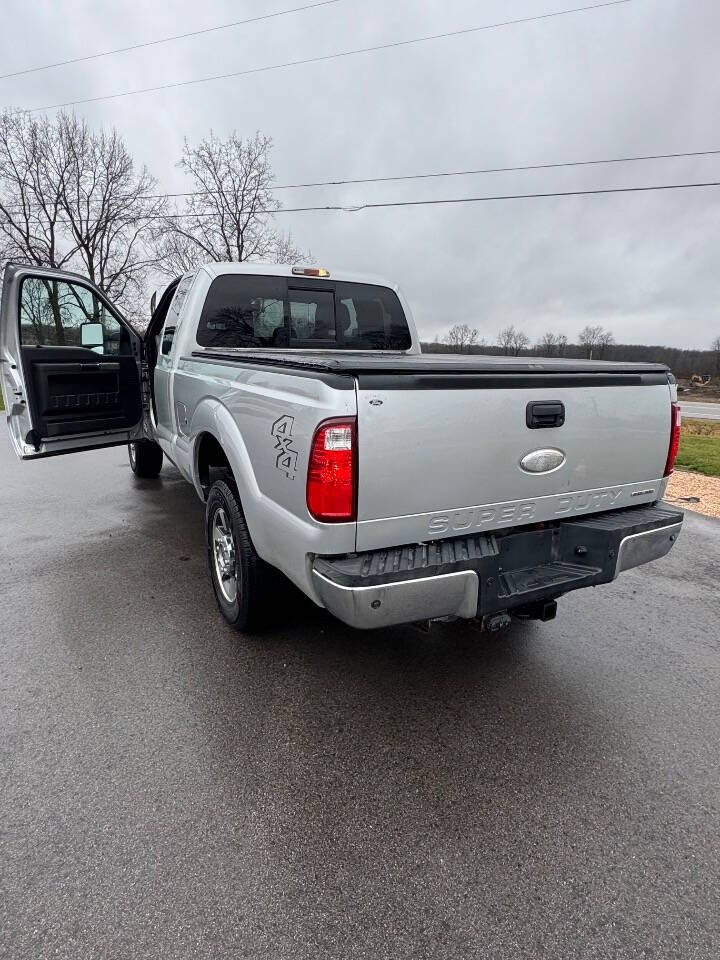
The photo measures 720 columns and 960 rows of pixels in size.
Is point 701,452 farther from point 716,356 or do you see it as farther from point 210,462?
point 716,356

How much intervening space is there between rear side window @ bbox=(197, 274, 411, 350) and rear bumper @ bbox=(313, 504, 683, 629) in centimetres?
263

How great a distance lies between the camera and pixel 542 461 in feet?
8.26

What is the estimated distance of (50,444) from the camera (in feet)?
16.1

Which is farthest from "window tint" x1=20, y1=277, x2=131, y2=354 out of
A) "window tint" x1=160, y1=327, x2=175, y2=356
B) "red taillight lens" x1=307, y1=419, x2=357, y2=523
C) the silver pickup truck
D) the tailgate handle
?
the tailgate handle

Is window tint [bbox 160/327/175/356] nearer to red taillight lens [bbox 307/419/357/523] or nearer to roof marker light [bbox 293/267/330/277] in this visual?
roof marker light [bbox 293/267/330/277]

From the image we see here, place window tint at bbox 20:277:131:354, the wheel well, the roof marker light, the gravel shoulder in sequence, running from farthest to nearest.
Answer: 1. the gravel shoulder
2. window tint at bbox 20:277:131:354
3. the roof marker light
4. the wheel well

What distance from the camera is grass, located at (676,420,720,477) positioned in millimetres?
8651

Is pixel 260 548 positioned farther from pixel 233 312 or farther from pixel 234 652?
pixel 233 312

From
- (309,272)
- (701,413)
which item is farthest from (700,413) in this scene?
(309,272)

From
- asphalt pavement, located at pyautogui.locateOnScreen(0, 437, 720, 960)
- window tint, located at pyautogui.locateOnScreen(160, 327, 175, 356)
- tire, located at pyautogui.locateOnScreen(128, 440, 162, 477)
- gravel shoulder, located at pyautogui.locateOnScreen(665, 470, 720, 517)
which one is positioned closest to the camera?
asphalt pavement, located at pyautogui.locateOnScreen(0, 437, 720, 960)

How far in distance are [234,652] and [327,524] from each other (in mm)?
1471

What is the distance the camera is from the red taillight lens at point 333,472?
2.09 metres

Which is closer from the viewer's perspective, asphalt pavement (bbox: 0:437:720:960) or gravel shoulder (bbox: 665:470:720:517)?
asphalt pavement (bbox: 0:437:720:960)

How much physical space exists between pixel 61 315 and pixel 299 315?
8.31ft
